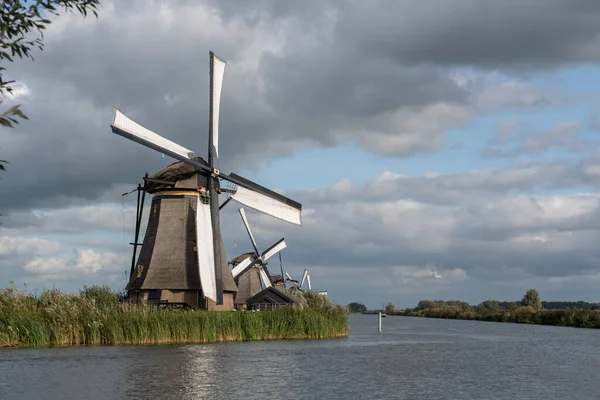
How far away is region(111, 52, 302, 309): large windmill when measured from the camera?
3550cm

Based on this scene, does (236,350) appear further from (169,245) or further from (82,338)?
(169,245)

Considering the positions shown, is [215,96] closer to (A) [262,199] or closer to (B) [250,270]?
(A) [262,199]

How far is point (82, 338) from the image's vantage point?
27.8 metres

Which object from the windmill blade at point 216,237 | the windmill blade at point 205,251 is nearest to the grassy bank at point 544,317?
the windmill blade at point 216,237

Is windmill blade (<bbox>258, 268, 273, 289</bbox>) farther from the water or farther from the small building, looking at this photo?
the water

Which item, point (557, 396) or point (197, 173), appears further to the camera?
point (197, 173)

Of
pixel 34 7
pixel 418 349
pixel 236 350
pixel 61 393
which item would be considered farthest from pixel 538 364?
pixel 34 7

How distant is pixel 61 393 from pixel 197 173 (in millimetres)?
21355

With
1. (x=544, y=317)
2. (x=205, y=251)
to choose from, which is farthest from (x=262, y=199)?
(x=544, y=317)

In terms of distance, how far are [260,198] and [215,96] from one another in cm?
625

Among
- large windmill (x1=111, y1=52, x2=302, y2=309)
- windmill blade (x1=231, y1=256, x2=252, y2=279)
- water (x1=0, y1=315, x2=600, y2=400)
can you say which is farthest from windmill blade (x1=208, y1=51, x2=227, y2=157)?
windmill blade (x1=231, y1=256, x2=252, y2=279)

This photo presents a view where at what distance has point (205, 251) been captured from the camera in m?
35.7

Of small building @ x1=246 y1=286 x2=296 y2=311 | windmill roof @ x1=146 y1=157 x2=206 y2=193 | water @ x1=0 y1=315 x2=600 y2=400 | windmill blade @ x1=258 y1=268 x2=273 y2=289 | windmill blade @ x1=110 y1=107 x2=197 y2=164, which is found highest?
windmill blade @ x1=110 y1=107 x2=197 y2=164

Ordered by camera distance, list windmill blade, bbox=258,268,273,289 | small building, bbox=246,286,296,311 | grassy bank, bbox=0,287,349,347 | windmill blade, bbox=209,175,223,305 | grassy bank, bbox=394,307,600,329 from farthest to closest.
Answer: grassy bank, bbox=394,307,600,329, windmill blade, bbox=258,268,273,289, small building, bbox=246,286,296,311, windmill blade, bbox=209,175,223,305, grassy bank, bbox=0,287,349,347
